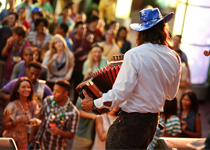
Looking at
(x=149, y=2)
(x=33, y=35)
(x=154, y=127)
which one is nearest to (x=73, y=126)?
(x=154, y=127)

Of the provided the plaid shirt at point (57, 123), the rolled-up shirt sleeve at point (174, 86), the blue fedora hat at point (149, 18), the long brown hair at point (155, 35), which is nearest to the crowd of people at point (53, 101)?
the plaid shirt at point (57, 123)

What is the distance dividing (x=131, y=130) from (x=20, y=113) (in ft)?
6.50

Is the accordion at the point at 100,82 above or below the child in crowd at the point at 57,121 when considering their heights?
above

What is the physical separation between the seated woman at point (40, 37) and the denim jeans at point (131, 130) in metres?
4.49

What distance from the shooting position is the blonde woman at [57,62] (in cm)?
634

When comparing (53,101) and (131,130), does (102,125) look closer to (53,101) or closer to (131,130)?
(53,101)

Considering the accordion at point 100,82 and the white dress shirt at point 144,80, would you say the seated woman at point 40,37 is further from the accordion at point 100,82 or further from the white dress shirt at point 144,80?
the white dress shirt at point 144,80

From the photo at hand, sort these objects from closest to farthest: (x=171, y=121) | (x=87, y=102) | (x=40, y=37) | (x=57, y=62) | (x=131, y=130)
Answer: (x=131, y=130) → (x=87, y=102) → (x=171, y=121) → (x=57, y=62) → (x=40, y=37)

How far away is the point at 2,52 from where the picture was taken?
654 centimetres

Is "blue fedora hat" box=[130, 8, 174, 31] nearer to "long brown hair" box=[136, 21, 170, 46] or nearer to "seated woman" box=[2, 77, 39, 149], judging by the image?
"long brown hair" box=[136, 21, 170, 46]

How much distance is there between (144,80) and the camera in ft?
9.30

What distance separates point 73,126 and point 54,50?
2.38 metres

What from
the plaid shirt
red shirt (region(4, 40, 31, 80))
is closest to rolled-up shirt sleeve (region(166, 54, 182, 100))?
the plaid shirt

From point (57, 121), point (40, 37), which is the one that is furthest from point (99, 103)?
point (40, 37)
